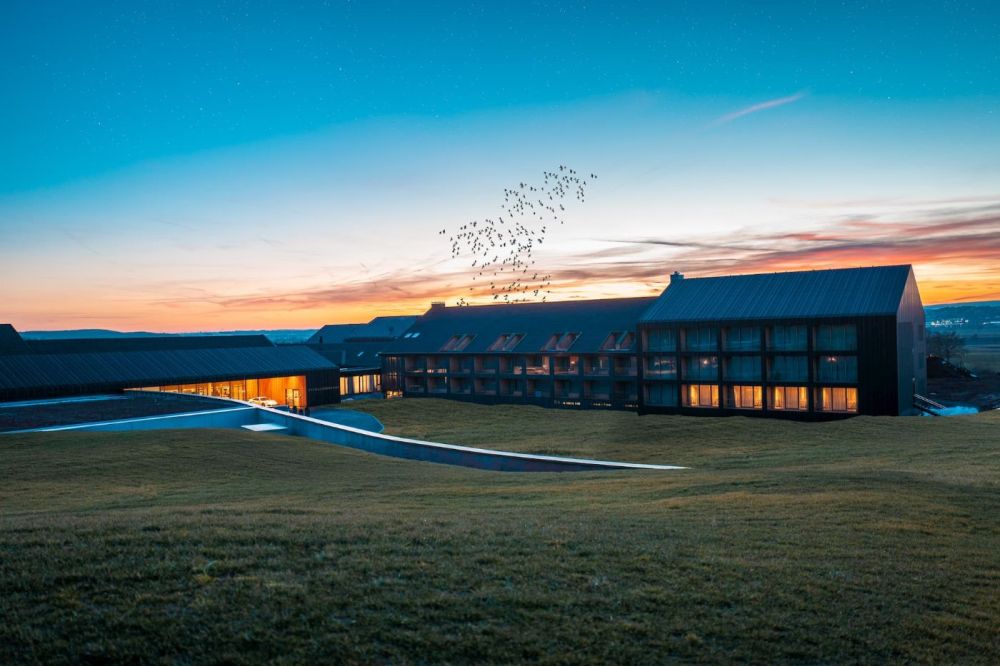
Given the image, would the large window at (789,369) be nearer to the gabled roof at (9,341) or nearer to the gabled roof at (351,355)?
the gabled roof at (351,355)

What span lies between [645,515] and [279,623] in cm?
871

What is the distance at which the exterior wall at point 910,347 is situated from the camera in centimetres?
5041

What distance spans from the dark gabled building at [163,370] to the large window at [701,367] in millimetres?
32180

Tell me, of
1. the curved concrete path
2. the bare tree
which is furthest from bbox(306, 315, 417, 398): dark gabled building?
the bare tree

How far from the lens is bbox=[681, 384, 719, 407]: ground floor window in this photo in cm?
5831

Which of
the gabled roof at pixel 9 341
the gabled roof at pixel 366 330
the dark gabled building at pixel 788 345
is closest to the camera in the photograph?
the dark gabled building at pixel 788 345

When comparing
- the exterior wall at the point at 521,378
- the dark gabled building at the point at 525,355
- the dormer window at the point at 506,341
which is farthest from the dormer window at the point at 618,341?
the dormer window at the point at 506,341

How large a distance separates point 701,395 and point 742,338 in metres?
6.15

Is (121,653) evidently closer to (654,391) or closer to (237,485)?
(237,485)

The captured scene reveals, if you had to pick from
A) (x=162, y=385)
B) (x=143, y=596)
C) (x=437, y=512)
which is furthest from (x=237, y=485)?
(x=162, y=385)

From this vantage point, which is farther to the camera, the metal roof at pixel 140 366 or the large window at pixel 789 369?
the large window at pixel 789 369

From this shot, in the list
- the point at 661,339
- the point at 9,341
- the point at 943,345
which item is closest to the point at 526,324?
the point at 661,339

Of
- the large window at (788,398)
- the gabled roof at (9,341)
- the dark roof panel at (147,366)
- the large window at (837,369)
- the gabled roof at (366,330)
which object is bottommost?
the large window at (788,398)

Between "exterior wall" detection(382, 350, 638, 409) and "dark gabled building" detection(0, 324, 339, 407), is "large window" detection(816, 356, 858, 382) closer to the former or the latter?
"exterior wall" detection(382, 350, 638, 409)
